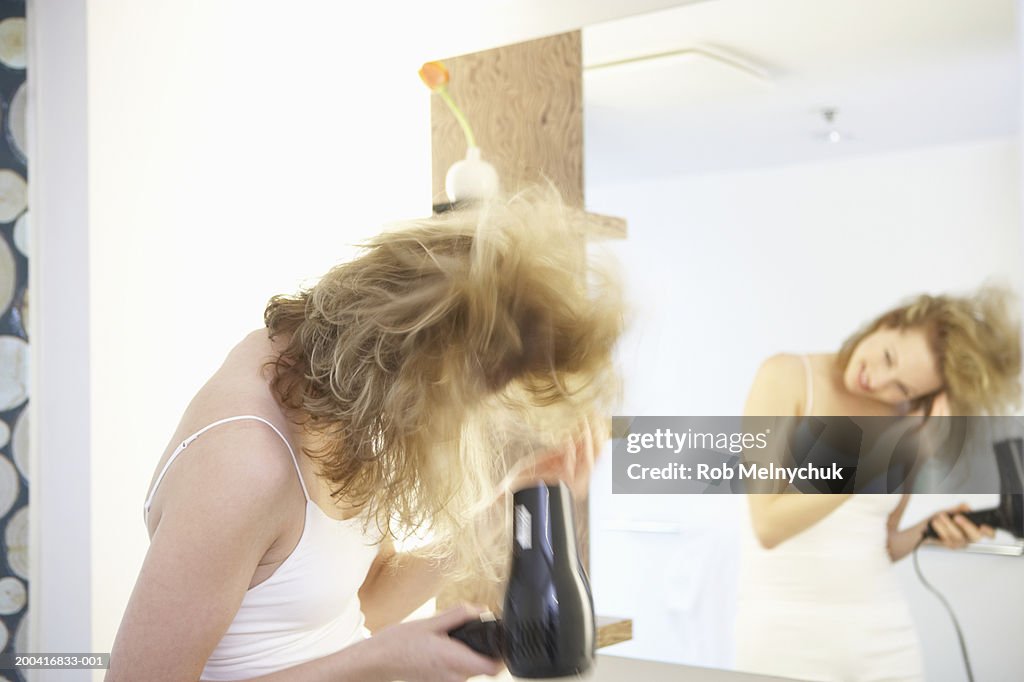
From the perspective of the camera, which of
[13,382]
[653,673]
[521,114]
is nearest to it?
[653,673]

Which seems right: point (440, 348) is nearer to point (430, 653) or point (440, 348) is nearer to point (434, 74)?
point (430, 653)

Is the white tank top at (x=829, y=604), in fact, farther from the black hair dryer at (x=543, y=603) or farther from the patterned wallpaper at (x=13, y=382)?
the patterned wallpaper at (x=13, y=382)

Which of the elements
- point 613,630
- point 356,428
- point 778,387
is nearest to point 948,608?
point 778,387

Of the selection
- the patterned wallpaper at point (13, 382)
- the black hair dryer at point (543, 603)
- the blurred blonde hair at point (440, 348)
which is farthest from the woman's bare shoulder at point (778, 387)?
the patterned wallpaper at point (13, 382)

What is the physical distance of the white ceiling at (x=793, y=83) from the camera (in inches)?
53.0

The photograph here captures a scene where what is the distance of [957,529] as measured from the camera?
1337 mm

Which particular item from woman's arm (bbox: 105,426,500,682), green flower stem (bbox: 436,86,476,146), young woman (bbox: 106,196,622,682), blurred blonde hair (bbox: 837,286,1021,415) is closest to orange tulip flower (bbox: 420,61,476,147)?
green flower stem (bbox: 436,86,476,146)

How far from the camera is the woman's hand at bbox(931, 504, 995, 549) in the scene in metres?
1.32

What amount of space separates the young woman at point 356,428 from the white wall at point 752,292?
12.2 inches

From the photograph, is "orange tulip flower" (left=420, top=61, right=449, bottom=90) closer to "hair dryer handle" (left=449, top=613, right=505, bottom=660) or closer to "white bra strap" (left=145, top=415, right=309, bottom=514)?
"white bra strap" (left=145, top=415, right=309, bottom=514)

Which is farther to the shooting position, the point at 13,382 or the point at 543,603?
the point at 13,382

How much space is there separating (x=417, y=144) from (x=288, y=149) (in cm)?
35

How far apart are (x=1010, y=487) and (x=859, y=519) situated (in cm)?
21

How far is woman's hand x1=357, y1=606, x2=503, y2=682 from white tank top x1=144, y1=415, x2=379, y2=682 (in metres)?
0.11
